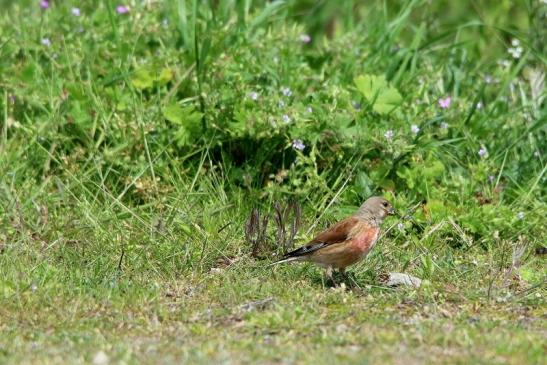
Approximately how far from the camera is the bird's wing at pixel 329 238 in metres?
6.68

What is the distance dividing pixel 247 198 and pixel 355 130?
0.85m

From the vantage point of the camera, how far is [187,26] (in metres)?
8.80

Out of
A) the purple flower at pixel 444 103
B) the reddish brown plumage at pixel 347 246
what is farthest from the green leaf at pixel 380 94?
the reddish brown plumage at pixel 347 246

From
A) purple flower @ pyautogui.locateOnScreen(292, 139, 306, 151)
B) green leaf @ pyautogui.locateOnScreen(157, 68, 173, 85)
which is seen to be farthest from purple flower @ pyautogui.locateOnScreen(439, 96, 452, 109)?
green leaf @ pyautogui.locateOnScreen(157, 68, 173, 85)

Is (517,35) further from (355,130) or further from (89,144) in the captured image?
(89,144)

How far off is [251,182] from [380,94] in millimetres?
1087

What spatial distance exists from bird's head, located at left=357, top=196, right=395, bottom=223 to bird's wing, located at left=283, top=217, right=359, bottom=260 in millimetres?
175

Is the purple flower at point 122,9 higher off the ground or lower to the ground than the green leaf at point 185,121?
higher

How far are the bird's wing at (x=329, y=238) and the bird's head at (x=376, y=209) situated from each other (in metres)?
0.18

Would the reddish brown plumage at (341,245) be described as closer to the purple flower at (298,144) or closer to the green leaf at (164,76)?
the purple flower at (298,144)

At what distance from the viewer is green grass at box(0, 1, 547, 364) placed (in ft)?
18.7

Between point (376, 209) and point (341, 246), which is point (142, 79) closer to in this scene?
point (376, 209)

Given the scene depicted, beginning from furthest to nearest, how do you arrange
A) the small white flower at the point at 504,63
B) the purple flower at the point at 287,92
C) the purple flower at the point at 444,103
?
the small white flower at the point at 504,63 → the purple flower at the point at 444,103 → the purple flower at the point at 287,92

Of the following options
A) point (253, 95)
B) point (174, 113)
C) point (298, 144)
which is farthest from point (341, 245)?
point (174, 113)
